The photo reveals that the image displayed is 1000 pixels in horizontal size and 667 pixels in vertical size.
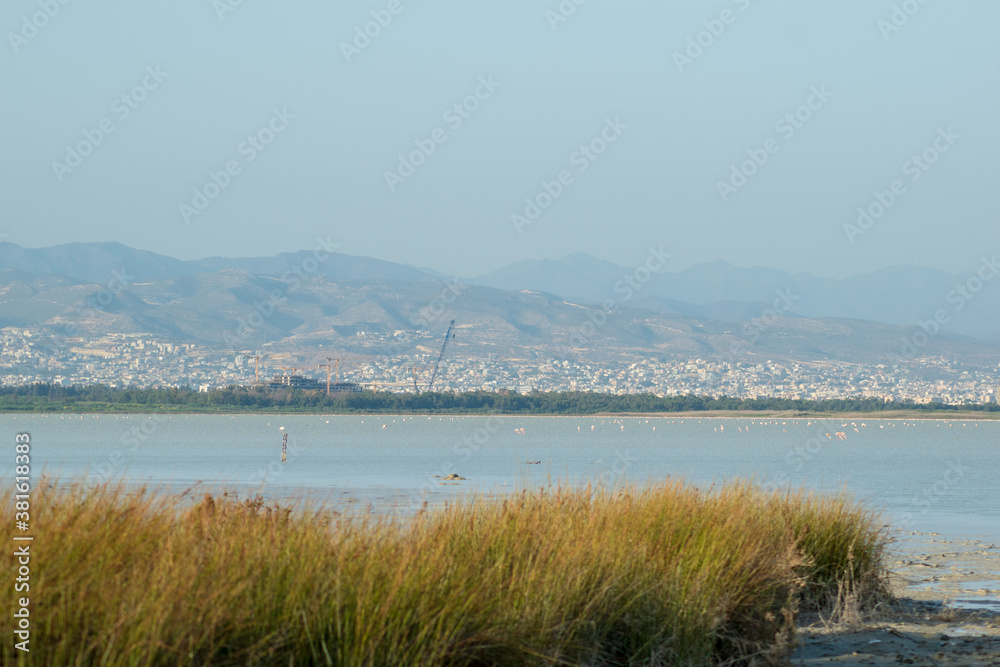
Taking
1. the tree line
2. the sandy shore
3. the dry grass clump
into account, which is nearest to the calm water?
the sandy shore

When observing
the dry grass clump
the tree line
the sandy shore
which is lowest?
the sandy shore

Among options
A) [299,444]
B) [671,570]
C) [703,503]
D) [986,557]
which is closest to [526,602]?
[671,570]

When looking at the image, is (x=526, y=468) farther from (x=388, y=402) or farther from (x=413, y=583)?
(x=388, y=402)

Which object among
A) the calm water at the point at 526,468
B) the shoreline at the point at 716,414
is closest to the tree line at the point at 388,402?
the shoreline at the point at 716,414

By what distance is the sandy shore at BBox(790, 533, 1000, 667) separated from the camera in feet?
30.9

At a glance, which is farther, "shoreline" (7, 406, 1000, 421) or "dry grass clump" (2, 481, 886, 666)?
"shoreline" (7, 406, 1000, 421)

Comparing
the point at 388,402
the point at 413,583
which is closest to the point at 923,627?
the point at 413,583

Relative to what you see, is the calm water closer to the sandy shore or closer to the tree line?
the sandy shore

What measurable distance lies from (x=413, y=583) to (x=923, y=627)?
657cm

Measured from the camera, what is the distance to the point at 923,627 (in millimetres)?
11016

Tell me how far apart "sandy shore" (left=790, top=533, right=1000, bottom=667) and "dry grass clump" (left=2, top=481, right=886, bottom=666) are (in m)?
0.54

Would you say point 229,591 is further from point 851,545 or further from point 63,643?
point 851,545

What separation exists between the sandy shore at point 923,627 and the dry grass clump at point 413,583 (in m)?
0.54

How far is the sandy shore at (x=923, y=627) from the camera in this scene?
9422 millimetres
